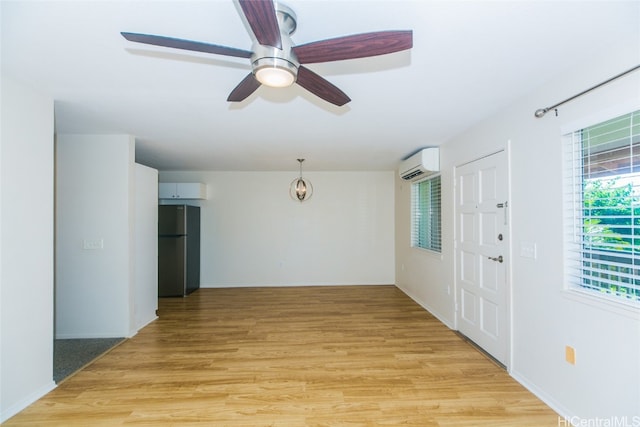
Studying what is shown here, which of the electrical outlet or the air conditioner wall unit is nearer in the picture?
the electrical outlet

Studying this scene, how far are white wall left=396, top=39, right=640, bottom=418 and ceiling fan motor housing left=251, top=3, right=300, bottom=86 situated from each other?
1851 millimetres

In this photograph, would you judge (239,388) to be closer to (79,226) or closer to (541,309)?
(541,309)

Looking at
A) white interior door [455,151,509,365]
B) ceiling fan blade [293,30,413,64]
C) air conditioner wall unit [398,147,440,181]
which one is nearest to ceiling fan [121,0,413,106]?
ceiling fan blade [293,30,413,64]

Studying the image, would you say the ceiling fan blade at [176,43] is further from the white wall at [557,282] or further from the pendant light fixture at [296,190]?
the pendant light fixture at [296,190]

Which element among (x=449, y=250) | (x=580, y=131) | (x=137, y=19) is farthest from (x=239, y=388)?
(x=580, y=131)

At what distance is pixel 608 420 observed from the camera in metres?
1.63

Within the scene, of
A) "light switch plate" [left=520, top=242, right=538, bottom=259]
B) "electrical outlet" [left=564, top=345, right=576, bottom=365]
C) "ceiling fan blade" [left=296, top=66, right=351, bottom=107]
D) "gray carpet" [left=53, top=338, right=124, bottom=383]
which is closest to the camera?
"ceiling fan blade" [left=296, top=66, right=351, bottom=107]

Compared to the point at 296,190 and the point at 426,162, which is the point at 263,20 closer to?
the point at 426,162

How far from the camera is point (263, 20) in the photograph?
1.10 m

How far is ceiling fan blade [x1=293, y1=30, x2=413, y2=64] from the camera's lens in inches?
45.9

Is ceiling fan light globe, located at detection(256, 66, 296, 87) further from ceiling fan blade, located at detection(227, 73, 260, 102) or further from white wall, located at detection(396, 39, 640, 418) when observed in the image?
white wall, located at detection(396, 39, 640, 418)

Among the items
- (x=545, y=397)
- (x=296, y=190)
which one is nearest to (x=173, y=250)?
(x=296, y=190)

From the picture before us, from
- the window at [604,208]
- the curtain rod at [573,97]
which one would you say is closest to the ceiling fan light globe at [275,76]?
the curtain rod at [573,97]

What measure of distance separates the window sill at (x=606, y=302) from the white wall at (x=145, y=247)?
14.1ft
